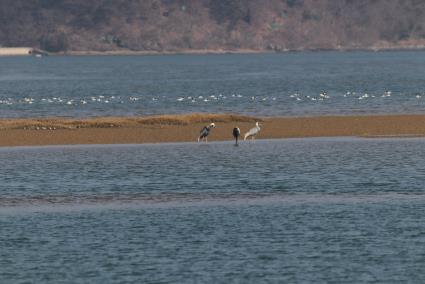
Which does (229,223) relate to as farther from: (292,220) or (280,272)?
(280,272)

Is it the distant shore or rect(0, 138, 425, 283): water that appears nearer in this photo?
rect(0, 138, 425, 283): water

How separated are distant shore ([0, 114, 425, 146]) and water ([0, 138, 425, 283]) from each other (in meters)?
5.49

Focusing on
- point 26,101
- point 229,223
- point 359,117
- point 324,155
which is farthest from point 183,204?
point 26,101

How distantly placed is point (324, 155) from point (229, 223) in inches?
700

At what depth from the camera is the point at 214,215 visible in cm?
3669

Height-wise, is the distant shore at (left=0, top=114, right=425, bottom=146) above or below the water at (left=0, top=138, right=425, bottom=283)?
above

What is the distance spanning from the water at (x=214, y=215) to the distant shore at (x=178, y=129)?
5.49 meters

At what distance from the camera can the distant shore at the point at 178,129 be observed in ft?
200

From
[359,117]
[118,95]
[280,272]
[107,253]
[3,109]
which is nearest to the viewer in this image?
[280,272]

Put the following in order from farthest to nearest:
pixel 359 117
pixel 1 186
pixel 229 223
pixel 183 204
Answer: pixel 359 117 < pixel 1 186 < pixel 183 204 < pixel 229 223

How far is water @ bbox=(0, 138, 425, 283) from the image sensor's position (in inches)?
1147

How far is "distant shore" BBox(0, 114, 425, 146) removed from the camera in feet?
200

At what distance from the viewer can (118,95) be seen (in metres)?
117

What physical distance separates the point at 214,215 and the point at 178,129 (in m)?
28.7
